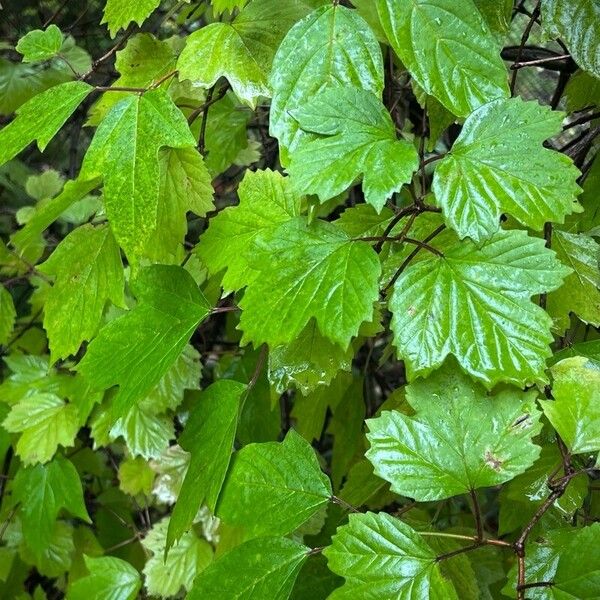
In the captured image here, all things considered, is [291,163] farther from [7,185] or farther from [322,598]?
[7,185]

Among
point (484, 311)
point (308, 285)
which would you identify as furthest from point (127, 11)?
point (484, 311)

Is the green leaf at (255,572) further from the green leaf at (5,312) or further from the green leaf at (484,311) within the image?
the green leaf at (5,312)

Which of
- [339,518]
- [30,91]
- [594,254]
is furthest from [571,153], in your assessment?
[30,91]

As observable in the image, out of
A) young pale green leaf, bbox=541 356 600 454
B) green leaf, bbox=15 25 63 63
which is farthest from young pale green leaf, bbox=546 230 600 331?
green leaf, bbox=15 25 63 63

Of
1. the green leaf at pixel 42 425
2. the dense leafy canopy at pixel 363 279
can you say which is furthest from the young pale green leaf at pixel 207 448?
the green leaf at pixel 42 425

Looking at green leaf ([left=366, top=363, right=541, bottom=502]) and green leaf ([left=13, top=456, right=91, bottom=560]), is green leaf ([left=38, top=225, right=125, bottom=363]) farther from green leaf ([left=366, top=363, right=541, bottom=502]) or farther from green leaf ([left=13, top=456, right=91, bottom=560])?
green leaf ([left=13, top=456, right=91, bottom=560])

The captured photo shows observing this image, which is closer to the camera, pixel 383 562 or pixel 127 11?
pixel 383 562

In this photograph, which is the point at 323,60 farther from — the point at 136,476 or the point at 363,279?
the point at 136,476
